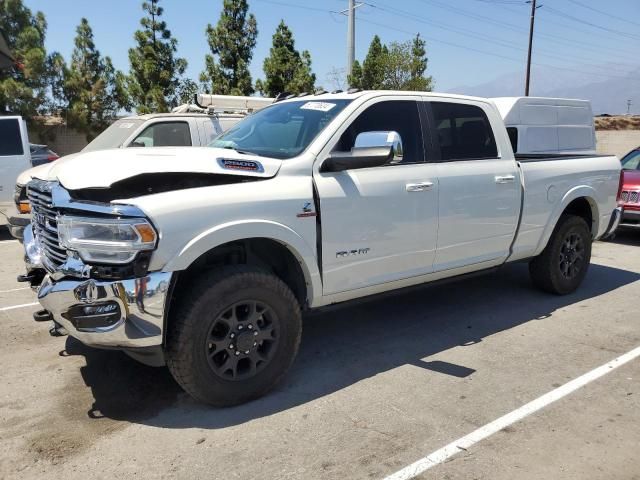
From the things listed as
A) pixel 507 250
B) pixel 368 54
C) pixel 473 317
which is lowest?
pixel 473 317

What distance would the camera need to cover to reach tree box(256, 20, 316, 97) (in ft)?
70.6

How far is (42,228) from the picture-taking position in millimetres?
3688

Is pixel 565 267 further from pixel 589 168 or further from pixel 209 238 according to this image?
pixel 209 238

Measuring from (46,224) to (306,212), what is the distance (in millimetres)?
1644

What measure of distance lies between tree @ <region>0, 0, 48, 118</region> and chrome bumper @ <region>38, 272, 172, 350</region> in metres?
24.7

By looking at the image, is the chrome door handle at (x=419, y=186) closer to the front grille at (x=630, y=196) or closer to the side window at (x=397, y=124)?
the side window at (x=397, y=124)

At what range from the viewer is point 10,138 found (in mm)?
9914

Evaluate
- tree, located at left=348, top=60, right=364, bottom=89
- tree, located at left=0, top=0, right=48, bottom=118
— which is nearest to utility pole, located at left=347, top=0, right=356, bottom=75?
tree, located at left=348, top=60, right=364, bottom=89

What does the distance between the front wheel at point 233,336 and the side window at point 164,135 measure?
5752mm

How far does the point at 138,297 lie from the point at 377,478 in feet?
5.23

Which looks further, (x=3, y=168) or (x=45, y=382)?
(x=3, y=168)

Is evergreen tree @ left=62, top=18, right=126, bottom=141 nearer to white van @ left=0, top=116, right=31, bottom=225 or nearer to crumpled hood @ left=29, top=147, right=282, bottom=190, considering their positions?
white van @ left=0, top=116, right=31, bottom=225

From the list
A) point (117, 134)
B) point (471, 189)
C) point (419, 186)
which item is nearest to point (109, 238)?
point (419, 186)

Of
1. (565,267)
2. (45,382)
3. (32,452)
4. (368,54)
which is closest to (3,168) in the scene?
(45,382)
